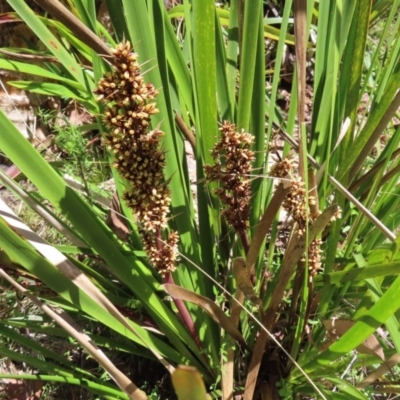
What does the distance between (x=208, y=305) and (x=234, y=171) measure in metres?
0.22

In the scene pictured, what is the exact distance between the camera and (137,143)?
59 cm

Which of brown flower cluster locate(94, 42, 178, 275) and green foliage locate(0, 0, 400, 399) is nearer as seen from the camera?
brown flower cluster locate(94, 42, 178, 275)

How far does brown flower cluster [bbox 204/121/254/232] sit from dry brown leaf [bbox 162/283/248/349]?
0.40ft

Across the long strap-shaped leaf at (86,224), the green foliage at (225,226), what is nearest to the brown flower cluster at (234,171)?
the green foliage at (225,226)

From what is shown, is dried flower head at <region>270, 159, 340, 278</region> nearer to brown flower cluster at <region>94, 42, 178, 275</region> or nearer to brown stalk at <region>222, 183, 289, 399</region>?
brown stalk at <region>222, 183, 289, 399</region>

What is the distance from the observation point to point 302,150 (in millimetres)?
686

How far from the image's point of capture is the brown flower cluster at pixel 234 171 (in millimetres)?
682

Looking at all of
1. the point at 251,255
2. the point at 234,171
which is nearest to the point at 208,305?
the point at 251,255

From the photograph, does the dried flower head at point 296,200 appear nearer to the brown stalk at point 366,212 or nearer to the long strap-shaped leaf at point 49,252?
the brown stalk at point 366,212

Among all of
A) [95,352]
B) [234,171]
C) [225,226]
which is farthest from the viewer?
[225,226]

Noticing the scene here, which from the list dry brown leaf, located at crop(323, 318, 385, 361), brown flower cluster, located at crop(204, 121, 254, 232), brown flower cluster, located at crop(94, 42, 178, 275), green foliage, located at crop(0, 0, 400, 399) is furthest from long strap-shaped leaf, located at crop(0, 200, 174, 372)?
dry brown leaf, located at crop(323, 318, 385, 361)

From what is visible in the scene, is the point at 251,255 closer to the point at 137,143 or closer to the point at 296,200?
the point at 296,200

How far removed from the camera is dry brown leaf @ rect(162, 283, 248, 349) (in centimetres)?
68

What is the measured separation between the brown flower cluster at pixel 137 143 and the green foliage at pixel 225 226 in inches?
2.2
